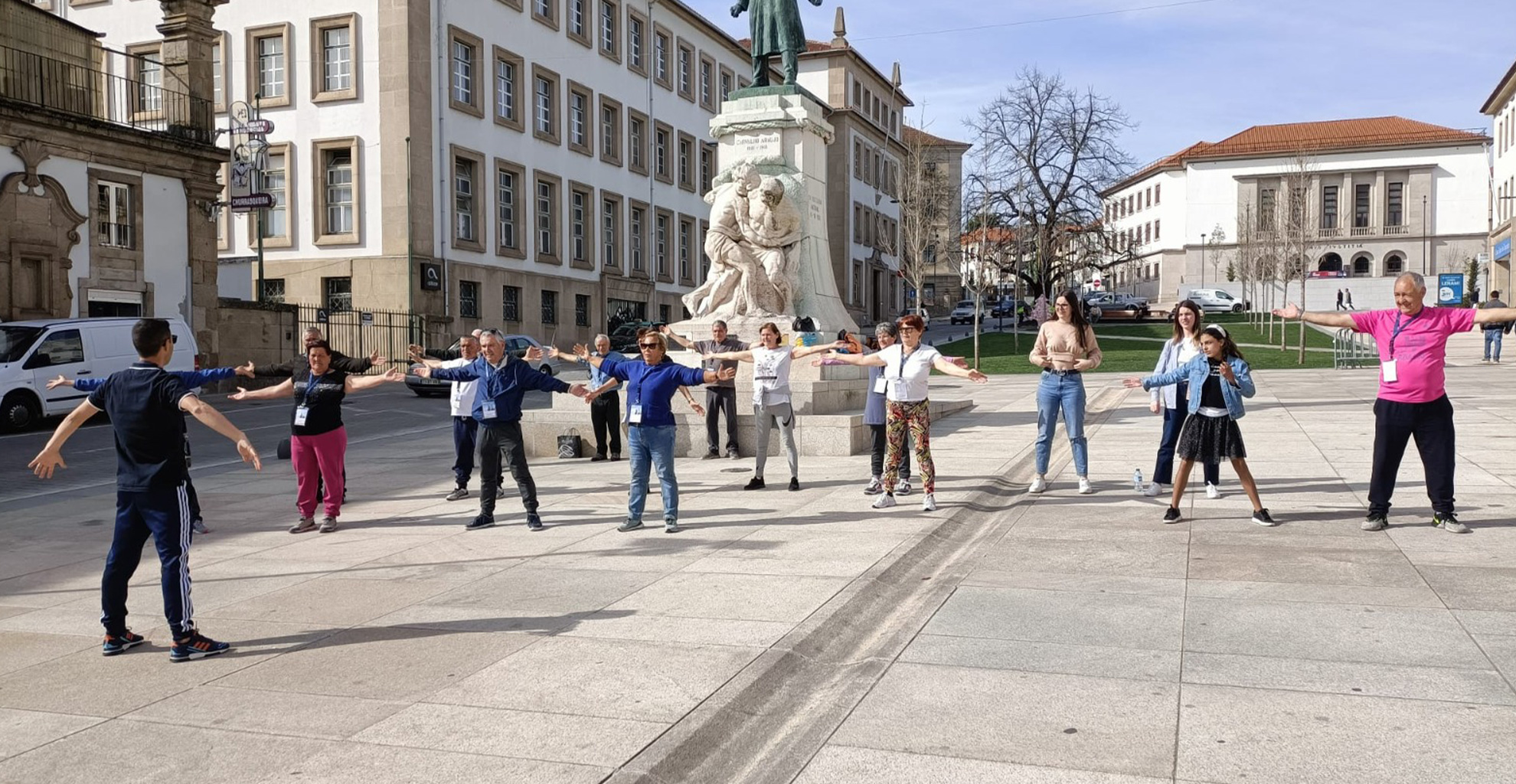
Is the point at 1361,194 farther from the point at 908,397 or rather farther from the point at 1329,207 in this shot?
the point at 908,397

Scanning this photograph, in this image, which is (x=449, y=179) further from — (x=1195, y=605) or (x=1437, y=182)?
(x=1437, y=182)

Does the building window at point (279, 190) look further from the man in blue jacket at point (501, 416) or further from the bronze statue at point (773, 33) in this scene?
the man in blue jacket at point (501, 416)

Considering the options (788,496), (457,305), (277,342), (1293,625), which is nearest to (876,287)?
(457,305)

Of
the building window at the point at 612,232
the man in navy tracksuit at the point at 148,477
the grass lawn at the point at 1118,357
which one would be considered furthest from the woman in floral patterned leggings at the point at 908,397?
the building window at the point at 612,232

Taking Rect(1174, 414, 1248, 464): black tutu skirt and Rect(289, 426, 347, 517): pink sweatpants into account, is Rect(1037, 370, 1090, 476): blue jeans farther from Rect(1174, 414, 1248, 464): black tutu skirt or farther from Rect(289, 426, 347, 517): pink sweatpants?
Rect(289, 426, 347, 517): pink sweatpants

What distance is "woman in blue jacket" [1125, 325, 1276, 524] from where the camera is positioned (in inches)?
354

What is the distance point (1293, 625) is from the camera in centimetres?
598

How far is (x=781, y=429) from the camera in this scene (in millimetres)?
11695

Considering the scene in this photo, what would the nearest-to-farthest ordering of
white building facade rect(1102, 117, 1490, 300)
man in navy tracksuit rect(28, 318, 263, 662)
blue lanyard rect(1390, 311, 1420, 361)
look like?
man in navy tracksuit rect(28, 318, 263, 662) < blue lanyard rect(1390, 311, 1420, 361) < white building facade rect(1102, 117, 1490, 300)

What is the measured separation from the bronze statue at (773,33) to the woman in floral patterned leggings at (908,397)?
9701 millimetres

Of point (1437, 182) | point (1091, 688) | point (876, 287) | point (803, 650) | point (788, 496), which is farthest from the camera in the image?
Result: point (1437, 182)

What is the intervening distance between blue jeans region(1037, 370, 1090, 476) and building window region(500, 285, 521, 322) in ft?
108

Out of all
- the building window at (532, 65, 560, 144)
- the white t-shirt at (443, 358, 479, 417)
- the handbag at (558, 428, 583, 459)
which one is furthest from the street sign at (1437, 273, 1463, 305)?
the white t-shirt at (443, 358, 479, 417)

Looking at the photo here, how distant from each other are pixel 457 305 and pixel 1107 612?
3460 cm
